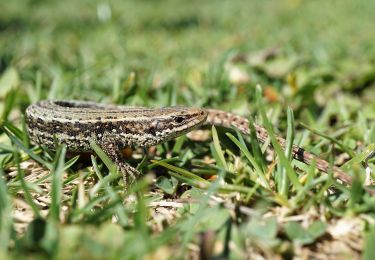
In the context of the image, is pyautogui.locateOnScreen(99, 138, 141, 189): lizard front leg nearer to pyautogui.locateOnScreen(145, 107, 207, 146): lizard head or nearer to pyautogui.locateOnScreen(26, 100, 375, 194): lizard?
pyautogui.locateOnScreen(26, 100, 375, 194): lizard

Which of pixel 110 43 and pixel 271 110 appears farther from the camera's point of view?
pixel 110 43

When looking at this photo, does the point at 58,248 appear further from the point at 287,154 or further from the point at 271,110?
the point at 271,110

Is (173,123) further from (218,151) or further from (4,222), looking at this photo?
(4,222)

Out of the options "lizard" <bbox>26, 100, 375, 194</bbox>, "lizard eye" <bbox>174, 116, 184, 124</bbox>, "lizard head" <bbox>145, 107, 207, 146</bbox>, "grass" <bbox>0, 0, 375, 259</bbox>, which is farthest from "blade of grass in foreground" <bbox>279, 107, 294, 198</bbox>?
"lizard eye" <bbox>174, 116, 184, 124</bbox>

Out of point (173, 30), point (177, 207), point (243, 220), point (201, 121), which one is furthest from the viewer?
point (173, 30)

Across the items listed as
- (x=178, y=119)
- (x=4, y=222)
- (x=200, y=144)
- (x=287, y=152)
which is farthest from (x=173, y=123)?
(x=4, y=222)

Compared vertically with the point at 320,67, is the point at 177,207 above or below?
below

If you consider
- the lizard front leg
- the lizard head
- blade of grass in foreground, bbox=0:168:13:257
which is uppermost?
the lizard head

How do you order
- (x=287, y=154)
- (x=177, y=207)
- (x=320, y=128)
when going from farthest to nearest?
(x=320, y=128) < (x=287, y=154) < (x=177, y=207)

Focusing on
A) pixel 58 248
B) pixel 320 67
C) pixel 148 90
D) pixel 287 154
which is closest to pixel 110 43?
pixel 148 90
